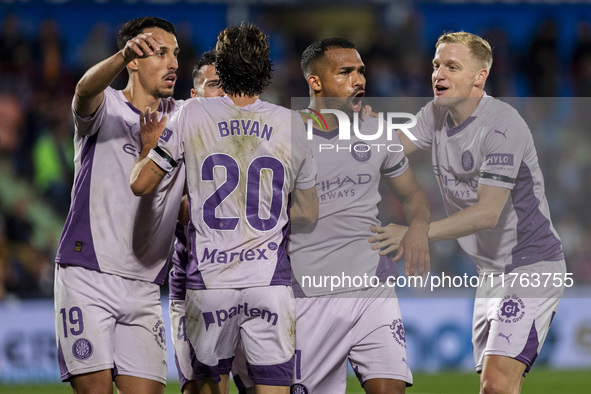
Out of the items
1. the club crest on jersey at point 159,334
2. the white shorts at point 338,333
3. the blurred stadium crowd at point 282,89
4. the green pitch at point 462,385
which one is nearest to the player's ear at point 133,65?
the club crest on jersey at point 159,334

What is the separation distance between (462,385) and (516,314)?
13.4 ft

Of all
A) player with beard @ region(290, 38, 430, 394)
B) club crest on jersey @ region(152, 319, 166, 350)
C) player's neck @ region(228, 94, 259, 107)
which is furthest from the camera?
player with beard @ region(290, 38, 430, 394)

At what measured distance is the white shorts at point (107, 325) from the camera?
4.20 meters

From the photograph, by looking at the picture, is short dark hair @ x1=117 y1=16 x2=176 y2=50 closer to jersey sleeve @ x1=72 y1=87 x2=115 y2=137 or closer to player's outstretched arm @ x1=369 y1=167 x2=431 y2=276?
jersey sleeve @ x1=72 y1=87 x2=115 y2=137

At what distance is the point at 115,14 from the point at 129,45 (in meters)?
9.00

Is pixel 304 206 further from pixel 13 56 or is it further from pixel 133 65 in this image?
pixel 13 56

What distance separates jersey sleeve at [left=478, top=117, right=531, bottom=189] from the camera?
475 centimetres

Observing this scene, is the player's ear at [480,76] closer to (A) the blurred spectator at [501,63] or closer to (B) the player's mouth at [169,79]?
(B) the player's mouth at [169,79]

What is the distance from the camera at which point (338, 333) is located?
456 cm

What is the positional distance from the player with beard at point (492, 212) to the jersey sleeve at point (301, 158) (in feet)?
2.25

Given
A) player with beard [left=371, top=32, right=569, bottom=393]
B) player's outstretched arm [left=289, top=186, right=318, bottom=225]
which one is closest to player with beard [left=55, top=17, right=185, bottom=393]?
player's outstretched arm [left=289, top=186, right=318, bottom=225]

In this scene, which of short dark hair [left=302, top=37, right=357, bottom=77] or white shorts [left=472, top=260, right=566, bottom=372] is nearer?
white shorts [left=472, top=260, right=566, bottom=372]

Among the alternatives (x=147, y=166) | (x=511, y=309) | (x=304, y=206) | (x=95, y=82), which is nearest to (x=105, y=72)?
(x=95, y=82)

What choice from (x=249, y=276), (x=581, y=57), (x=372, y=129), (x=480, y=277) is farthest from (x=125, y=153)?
(x=581, y=57)
